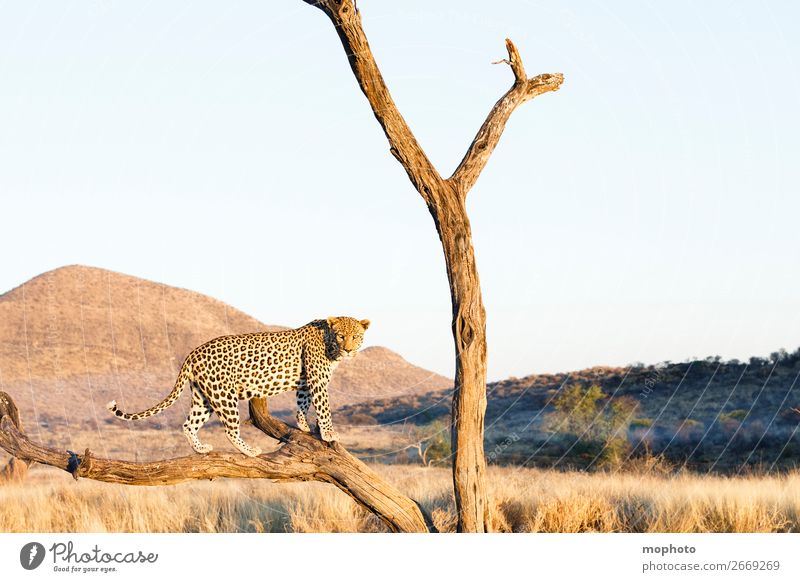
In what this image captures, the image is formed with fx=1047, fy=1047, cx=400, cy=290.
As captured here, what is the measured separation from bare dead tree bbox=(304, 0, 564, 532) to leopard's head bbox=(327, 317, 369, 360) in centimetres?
Answer: 132

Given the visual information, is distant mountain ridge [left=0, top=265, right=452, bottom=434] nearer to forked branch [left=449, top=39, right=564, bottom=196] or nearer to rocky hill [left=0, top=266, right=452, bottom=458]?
rocky hill [left=0, top=266, right=452, bottom=458]

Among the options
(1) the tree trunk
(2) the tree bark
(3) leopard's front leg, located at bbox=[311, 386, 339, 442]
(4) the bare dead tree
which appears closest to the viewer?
(2) the tree bark

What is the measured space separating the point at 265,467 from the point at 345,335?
1548 mm

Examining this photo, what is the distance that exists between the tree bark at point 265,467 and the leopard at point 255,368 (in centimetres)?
21

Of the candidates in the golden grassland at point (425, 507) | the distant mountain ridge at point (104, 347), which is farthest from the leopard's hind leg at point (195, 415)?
the distant mountain ridge at point (104, 347)

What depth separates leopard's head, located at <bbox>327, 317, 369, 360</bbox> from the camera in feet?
30.7

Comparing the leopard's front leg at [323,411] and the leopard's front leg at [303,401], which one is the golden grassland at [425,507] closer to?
the leopard's front leg at [323,411]

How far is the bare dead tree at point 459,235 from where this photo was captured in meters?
10.1

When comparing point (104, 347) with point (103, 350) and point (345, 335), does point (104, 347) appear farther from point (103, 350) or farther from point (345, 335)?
point (345, 335)

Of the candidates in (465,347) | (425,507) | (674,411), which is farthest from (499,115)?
(674,411)

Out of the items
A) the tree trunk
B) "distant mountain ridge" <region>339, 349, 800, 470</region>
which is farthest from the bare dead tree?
"distant mountain ridge" <region>339, 349, 800, 470</region>

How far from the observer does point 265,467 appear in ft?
32.2
